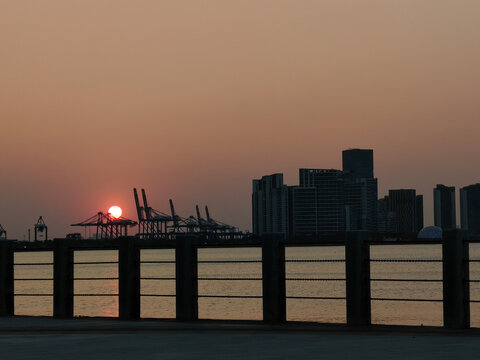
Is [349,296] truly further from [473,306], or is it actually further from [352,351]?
[473,306]

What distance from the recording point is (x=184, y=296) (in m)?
16.3

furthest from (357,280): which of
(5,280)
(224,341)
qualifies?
(5,280)

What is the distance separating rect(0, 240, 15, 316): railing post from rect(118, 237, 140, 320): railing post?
2827 millimetres

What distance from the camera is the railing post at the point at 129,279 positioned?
16641 mm

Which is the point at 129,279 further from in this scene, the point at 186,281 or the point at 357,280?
the point at 357,280

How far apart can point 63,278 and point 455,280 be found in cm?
779

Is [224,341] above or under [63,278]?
under

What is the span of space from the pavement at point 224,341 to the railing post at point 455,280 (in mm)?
514

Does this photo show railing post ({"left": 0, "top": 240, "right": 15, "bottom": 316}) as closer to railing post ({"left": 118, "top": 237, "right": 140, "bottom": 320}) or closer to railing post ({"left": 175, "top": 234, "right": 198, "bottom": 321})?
railing post ({"left": 118, "top": 237, "right": 140, "bottom": 320})

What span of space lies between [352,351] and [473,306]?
195 ft

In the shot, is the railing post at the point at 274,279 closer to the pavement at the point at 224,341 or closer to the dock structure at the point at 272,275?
the dock structure at the point at 272,275

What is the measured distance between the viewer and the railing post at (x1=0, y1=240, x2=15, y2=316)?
59.4ft

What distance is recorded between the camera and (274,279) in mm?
15492

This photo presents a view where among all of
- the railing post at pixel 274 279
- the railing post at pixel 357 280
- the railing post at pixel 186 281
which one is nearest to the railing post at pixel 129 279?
the railing post at pixel 186 281
